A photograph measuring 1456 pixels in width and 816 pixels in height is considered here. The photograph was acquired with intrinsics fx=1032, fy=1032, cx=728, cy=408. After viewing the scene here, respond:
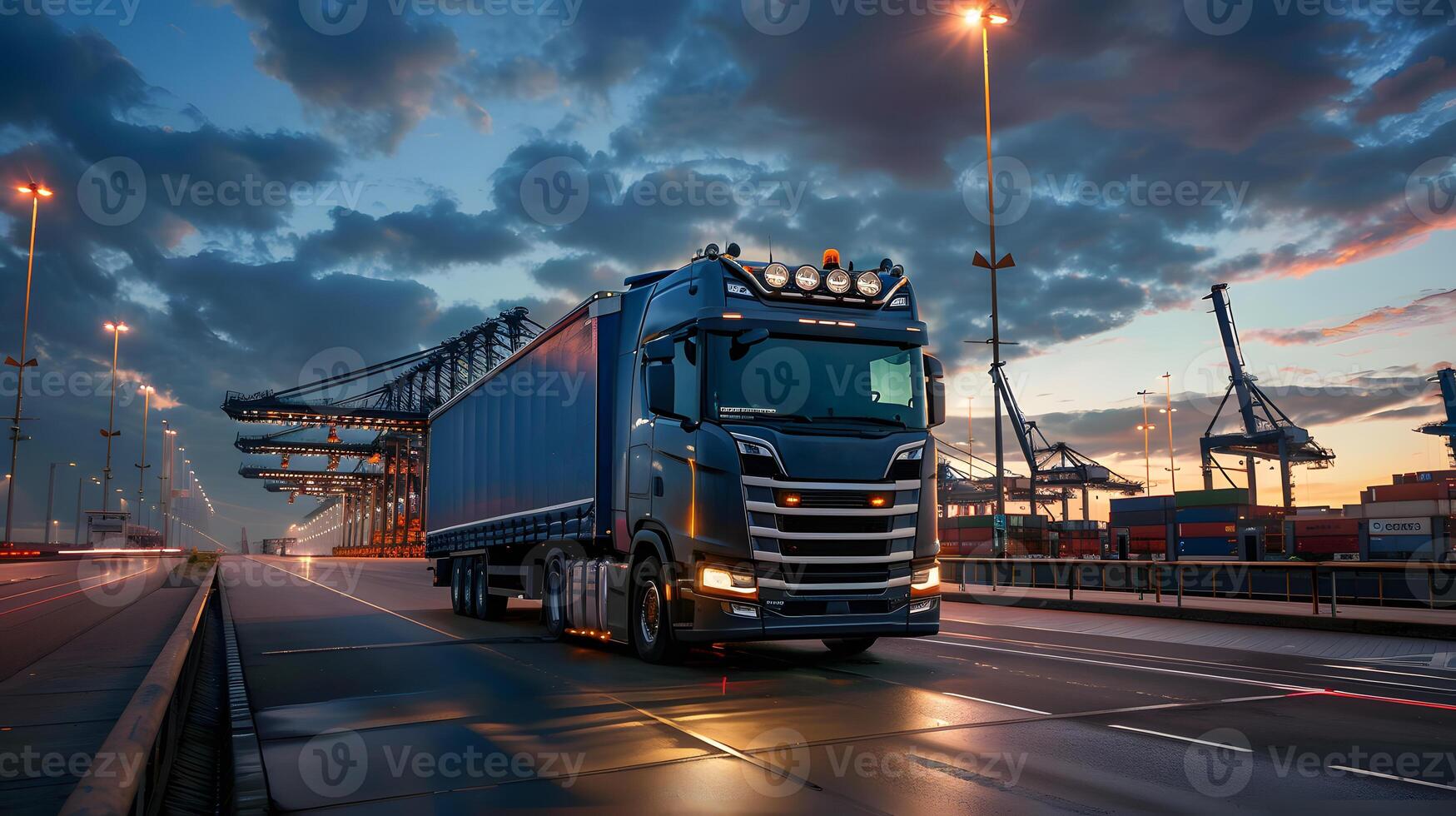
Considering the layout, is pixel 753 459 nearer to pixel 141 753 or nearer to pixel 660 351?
pixel 660 351

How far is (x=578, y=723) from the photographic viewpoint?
7.42 meters

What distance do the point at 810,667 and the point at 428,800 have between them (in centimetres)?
594

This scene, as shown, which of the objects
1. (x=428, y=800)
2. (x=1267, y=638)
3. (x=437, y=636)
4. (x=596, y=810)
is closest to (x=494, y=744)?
(x=428, y=800)

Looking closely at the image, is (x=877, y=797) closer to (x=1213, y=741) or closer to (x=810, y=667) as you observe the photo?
(x=1213, y=741)

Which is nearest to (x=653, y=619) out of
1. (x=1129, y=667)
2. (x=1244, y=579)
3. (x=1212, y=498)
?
(x=1129, y=667)

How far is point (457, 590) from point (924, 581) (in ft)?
39.5

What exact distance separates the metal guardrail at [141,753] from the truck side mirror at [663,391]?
459 centimetres

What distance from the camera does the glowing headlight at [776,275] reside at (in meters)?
10.5

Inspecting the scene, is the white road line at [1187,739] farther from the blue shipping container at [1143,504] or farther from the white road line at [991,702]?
the blue shipping container at [1143,504]

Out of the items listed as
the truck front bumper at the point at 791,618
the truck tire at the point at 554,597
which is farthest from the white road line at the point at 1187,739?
the truck tire at the point at 554,597

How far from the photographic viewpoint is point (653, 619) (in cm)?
1082

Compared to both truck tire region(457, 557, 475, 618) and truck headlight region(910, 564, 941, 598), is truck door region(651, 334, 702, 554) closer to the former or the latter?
truck headlight region(910, 564, 941, 598)

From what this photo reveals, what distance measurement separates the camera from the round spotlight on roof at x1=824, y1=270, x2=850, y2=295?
10.6 meters

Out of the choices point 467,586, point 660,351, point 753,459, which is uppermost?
point 660,351
